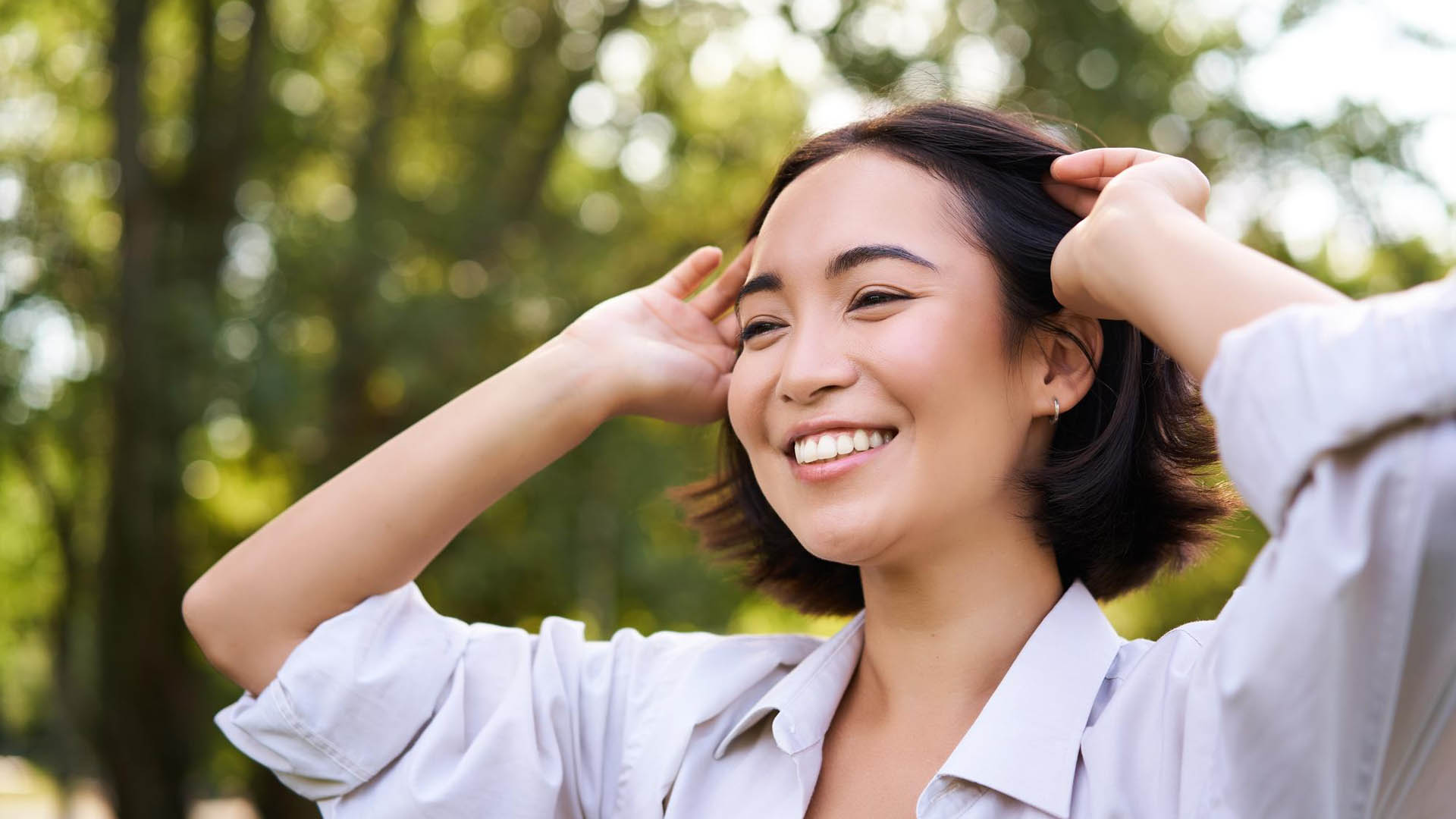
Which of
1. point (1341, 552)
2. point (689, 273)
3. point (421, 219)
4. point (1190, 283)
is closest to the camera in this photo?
point (1341, 552)

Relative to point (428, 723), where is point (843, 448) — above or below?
above

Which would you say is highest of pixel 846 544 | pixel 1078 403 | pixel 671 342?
pixel 671 342

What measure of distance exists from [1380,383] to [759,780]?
3.82 feet

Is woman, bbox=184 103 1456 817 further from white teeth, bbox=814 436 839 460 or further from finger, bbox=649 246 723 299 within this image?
finger, bbox=649 246 723 299

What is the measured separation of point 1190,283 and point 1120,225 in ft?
0.54

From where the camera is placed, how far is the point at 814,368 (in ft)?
6.22

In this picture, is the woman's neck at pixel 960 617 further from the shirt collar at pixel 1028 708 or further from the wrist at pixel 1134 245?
the wrist at pixel 1134 245

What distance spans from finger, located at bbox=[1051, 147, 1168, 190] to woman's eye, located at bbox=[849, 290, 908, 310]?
31 cm

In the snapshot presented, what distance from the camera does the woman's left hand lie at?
5.13ft

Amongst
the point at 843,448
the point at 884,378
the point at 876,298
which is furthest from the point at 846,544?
the point at 876,298

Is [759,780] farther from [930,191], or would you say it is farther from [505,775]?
[930,191]

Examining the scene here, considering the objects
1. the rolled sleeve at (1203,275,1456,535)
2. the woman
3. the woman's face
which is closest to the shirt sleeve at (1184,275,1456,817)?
the rolled sleeve at (1203,275,1456,535)

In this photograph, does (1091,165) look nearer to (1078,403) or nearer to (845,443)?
(1078,403)

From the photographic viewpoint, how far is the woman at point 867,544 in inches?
69.7
